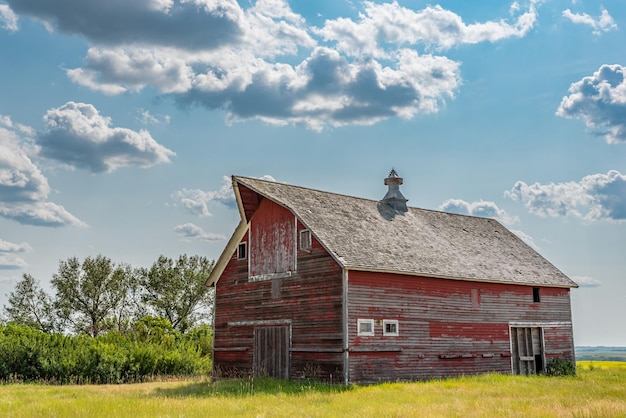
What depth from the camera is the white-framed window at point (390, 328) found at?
24.5 m

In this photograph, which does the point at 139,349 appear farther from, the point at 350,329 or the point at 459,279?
the point at 459,279

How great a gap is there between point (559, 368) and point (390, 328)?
392 inches

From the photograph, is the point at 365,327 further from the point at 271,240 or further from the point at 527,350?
the point at 527,350

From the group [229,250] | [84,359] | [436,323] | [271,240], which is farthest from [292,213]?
[84,359]

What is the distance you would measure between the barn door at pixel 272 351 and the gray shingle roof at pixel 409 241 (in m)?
4.00

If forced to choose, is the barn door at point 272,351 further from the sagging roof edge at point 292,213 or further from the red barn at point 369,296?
the sagging roof edge at point 292,213

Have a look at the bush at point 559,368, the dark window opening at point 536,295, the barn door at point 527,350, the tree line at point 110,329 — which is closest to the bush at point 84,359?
the tree line at point 110,329

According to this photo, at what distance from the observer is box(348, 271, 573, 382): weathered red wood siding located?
78.7ft

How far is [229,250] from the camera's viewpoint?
95.8 feet

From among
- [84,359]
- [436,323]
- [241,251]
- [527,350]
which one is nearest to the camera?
[436,323]

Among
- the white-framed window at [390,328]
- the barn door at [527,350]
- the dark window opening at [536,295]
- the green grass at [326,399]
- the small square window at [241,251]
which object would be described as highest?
the small square window at [241,251]

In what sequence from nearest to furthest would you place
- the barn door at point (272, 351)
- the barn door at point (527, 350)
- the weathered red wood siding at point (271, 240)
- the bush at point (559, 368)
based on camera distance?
the barn door at point (272, 351), the weathered red wood siding at point (271, 240), the barn door at point (527, 350), the bush at point (559, 368)

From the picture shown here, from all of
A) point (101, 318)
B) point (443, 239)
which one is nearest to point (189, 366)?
point (443, 239)

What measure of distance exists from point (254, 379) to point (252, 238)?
573 centimetres
